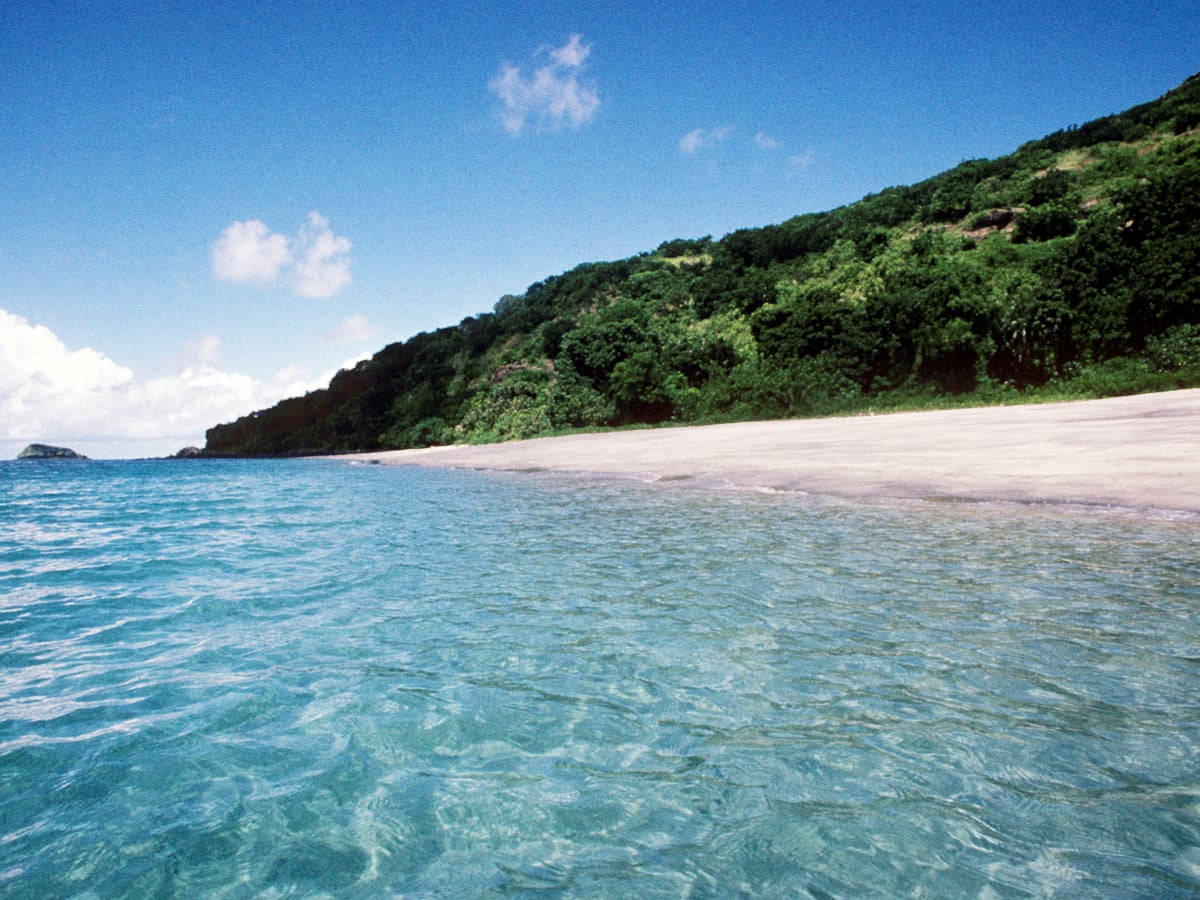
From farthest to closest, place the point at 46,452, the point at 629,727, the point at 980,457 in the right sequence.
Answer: the point at 46,452
the point at 980,457
the point at 629,727

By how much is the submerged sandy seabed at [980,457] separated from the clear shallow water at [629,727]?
3442mm

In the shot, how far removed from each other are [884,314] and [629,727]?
4129 centimetres

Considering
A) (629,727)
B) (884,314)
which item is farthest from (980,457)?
(884,314)

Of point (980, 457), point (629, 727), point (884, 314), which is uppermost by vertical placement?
point (884, 314)

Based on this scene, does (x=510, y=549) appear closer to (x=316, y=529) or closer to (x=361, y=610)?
(x=361, y=610)

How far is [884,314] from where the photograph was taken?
131 ft

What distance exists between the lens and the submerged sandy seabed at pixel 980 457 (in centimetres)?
1157

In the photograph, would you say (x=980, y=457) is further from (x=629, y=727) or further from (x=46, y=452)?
(x=46, y=452)

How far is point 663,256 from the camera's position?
8688 centimetres

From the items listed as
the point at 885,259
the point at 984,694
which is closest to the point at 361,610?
the point at 984,694

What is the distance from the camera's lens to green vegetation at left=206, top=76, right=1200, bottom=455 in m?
31.1

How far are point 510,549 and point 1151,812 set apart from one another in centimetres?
801

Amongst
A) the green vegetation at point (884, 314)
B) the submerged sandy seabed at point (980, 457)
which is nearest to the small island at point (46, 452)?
the green vegetation at point (884, 314)

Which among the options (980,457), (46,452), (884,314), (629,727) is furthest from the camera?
(46,452)
